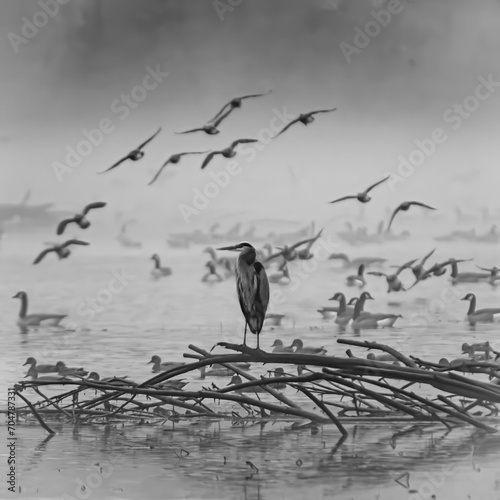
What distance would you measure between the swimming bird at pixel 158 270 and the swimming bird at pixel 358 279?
2.68m

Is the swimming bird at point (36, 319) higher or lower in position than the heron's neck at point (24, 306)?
lower

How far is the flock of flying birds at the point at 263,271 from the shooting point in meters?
5.55

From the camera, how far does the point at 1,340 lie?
38.8ft

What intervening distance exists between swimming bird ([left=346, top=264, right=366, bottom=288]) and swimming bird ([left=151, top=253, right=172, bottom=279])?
8.79 feet

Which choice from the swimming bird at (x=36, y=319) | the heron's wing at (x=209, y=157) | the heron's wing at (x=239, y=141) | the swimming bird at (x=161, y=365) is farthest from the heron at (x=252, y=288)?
the swimming bird at (x=36, y=319)

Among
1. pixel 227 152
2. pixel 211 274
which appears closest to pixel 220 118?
pixel 227 152

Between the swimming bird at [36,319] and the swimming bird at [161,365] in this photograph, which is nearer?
the swimming bird at [161,365]

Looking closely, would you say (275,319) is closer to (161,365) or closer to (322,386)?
(161,365)

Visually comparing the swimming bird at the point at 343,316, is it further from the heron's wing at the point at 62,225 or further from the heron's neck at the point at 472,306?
the heron's wing at the point at 62,225

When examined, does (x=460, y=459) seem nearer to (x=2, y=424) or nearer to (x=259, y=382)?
(x=259, y=382)

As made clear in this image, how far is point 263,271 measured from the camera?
5.52 m

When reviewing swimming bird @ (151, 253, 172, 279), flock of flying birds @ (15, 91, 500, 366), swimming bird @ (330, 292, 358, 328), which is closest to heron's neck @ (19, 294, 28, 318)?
flock of flying birds @ (15, 91, 500, 366)

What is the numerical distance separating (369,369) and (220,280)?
10.9 meters

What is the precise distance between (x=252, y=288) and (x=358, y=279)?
1002 centimetres
